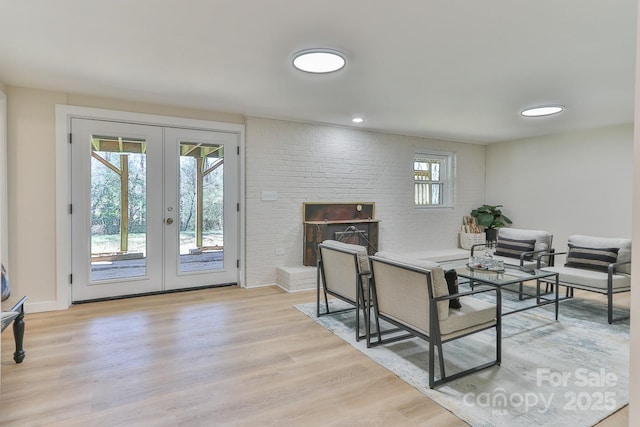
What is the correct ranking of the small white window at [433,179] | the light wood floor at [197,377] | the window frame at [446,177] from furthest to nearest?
the window frame at [446,177] < the small white window at [433,179] < the light wood floor at [197,377]

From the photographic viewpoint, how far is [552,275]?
3.50 metres

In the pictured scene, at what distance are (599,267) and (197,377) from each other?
411cm

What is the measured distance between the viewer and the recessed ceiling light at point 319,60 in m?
2.65

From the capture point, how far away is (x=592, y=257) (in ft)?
12.7

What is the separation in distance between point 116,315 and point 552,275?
4.38 m

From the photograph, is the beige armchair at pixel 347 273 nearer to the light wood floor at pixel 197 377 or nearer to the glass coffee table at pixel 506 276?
the light wood floor at pixel 197 377

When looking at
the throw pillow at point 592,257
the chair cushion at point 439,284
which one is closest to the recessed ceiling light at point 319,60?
the chair cushion at point 439,284

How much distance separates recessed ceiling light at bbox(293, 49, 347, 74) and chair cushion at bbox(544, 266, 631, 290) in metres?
3.21

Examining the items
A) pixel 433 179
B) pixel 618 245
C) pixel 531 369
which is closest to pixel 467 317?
pixel 531 369

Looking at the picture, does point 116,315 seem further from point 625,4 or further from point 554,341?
point 625,4

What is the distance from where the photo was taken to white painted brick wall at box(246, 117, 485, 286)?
15.7 feet

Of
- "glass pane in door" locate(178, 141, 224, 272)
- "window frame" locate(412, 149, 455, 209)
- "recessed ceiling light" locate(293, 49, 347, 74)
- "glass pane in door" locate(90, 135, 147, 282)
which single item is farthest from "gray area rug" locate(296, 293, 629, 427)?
"window frame" locate(412, 149, 455, 209)

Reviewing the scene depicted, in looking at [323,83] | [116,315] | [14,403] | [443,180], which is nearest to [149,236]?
[116,315]

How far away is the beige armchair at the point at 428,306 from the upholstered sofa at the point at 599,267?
1782mm
